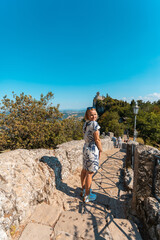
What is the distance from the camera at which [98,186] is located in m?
3.57

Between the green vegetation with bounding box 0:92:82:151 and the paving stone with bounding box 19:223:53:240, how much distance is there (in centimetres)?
613

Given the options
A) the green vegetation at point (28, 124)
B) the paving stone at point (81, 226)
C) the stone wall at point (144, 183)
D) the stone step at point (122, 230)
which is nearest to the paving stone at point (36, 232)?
the paving stone at point (81, 226)

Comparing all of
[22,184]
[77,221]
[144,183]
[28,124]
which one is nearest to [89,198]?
[77,221]

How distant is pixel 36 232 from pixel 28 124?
656 cm

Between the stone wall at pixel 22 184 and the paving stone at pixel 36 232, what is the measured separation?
0.56 feet

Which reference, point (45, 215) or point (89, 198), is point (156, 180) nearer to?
point (89, 198)

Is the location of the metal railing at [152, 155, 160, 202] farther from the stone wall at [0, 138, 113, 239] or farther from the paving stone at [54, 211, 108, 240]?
the stone wall at [0, 138, 113, 239]

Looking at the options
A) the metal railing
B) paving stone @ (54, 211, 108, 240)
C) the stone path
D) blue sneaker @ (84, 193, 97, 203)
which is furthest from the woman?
the metal railing

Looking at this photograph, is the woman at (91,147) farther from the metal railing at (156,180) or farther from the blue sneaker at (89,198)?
the metal railing at (156,180)

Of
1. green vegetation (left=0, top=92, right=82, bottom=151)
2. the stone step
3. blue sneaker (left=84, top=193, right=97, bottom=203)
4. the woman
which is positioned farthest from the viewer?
green vegetation (left=0, top=92, right=82, bottom=151)

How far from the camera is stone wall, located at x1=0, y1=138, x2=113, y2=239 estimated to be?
1.64 meters

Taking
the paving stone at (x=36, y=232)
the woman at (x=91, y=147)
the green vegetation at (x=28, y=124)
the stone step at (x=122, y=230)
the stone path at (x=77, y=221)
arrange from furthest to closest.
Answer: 1. the green vegetation at (x=28, y=124)
2. the woman at (x=91, y=147)
3. the stone step at (x=122, y=230)
4. the stone path at (x=77, y=221)
5. the paving stone at (x=36, y=232)

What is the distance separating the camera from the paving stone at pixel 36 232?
153 centimetres

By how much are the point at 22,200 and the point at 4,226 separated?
385 mm
